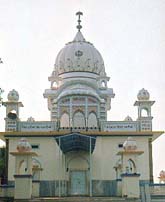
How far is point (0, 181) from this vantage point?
27125mm

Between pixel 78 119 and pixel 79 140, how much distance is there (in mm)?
4106

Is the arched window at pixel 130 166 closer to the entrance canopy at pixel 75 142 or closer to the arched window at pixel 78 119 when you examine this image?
the entrance canopy at pixel 75 142

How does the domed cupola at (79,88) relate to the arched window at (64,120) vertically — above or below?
above

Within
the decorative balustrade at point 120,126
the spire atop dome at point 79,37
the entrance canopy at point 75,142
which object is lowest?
the entrance canopy at point 75,142

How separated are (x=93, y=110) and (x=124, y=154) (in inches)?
322

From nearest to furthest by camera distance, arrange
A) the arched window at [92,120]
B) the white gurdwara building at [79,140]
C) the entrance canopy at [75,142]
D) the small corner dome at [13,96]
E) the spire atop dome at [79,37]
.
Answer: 1. the entrance canopy at [75,142]
2. the white gurdwara building at [79,140]
3. the arched window at [92,120]
4. the small corner dome at [13,96]
5. the spire atop dome at [79,37]

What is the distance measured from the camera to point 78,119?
31156mm

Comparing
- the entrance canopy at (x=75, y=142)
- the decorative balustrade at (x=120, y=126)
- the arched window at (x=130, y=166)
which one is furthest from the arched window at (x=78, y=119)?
the arched window at (x=130, y=166)

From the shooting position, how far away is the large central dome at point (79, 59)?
113 feet

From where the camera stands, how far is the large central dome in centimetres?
3459

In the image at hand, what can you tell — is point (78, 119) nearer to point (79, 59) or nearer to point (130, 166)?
point (79, 59)

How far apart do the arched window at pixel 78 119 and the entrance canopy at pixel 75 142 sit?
A: 7.51 ft

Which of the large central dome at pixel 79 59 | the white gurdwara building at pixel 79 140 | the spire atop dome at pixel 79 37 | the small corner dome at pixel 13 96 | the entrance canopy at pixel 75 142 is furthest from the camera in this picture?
the spire atop dome at pixel 79 37

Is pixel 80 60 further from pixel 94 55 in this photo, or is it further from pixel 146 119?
pixel 146 119
